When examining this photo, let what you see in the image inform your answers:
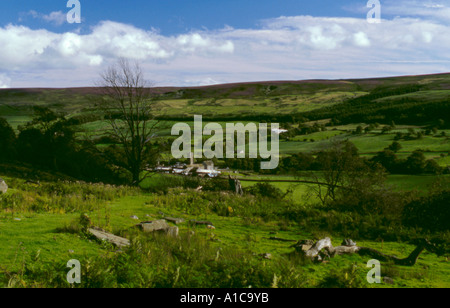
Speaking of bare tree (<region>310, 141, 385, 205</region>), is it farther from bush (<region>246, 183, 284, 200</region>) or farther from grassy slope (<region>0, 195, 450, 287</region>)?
grassy slope (<region>0, 195, 450, 287</region>)

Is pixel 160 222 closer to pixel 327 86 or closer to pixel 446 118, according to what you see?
pixel 446 118

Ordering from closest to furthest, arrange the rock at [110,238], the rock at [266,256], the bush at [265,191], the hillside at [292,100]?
the rock at [110,238]
the rock at [266,256]
the bush at [265,191]
the hillside at [292,100]

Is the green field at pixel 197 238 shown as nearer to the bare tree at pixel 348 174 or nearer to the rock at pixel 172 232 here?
the rock at pixel 172 232

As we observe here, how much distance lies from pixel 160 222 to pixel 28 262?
375 centimetres

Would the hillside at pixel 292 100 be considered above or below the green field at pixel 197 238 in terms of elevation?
above

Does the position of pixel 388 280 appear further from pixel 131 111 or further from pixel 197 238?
pixel 131 111

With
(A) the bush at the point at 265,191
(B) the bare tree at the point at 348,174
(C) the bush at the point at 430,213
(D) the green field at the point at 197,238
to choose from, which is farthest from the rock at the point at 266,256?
(A) the bush at the point at 265,191

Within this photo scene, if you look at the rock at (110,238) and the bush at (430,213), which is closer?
the rock at (110,238)

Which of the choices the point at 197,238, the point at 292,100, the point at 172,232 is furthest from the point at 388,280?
the point at 292,100

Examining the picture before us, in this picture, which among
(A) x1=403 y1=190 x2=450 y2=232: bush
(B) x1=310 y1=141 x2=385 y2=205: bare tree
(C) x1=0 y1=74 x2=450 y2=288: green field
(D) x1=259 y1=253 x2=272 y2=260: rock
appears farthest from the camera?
(B) x1=310 y1=141 x2=385 y2=205: bare tree

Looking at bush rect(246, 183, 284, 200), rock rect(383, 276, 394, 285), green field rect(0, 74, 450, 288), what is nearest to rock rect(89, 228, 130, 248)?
green field rect(0, 74, 450, 288)

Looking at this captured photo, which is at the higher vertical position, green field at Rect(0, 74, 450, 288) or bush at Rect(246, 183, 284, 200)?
green field at Rect(0, 74, 450, 288)

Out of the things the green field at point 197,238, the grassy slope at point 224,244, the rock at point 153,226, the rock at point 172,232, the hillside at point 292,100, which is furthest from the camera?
the hillside at point 292,100
